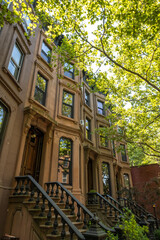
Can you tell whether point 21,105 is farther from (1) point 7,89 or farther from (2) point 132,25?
(2) point 132,25

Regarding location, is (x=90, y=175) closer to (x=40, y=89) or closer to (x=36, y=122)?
(x=36, y=122)

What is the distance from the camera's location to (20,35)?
7.42m

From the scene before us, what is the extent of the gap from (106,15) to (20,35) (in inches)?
171

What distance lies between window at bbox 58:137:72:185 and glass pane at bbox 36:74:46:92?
321 cm

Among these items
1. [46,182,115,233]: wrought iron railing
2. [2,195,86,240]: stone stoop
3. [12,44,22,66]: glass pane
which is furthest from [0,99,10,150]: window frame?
[46,182,115,233]: wrought iron railing

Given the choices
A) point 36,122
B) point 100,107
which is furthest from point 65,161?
point 100,107

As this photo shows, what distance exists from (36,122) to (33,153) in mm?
1549

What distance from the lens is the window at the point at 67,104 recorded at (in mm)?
10219

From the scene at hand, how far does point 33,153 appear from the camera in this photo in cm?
762

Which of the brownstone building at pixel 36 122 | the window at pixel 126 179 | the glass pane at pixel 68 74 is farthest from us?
the window at pixel 126 179

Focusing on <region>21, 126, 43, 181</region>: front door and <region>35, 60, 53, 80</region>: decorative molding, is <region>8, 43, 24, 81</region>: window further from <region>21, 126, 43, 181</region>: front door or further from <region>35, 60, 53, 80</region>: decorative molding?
<region>21, 126, 43, 181</region>: front door

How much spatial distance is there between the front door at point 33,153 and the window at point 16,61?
2757 millimetres

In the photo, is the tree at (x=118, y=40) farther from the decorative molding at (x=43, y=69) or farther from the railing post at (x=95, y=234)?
the railing post at (x=95, y=234)

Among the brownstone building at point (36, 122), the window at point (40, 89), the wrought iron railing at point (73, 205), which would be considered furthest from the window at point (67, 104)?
the wrought iron railing at point (73, 205)
